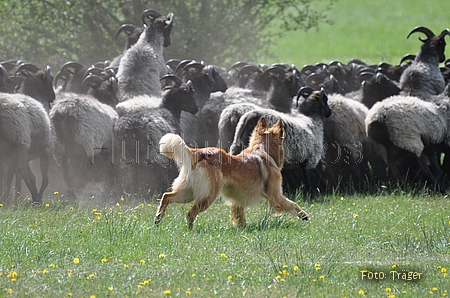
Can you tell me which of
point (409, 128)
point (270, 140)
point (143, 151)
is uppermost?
point (270, 140)

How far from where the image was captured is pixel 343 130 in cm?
1180

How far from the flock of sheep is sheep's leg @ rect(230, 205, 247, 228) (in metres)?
2.45

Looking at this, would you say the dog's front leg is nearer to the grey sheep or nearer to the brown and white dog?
the brown and white dog

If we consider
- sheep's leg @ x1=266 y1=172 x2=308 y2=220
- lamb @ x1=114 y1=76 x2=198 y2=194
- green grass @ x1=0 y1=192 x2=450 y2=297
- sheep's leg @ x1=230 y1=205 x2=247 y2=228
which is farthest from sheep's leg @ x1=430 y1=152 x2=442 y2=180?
sheep's leg @ x1=230 y1=205 x2=247 y2=228

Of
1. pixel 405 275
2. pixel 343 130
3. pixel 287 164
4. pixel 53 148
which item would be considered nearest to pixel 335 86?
pixel 343 130

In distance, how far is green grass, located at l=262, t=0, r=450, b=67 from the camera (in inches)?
1248

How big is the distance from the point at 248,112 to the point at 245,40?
378 inches

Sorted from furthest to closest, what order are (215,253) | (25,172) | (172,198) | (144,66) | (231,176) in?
(144,66) < (25,172) < (231,176) < (172,198) < (215,253)

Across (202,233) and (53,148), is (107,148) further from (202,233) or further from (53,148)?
(202,233)

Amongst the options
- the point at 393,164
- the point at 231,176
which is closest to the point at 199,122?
the point at 393,164

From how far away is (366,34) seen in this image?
1497 inches

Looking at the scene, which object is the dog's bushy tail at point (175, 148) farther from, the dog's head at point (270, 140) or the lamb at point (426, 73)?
the lamb at point (426, 73)

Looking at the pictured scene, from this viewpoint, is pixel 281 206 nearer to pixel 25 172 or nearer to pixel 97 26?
pixel 25 172

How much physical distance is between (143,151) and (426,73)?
216 inches
